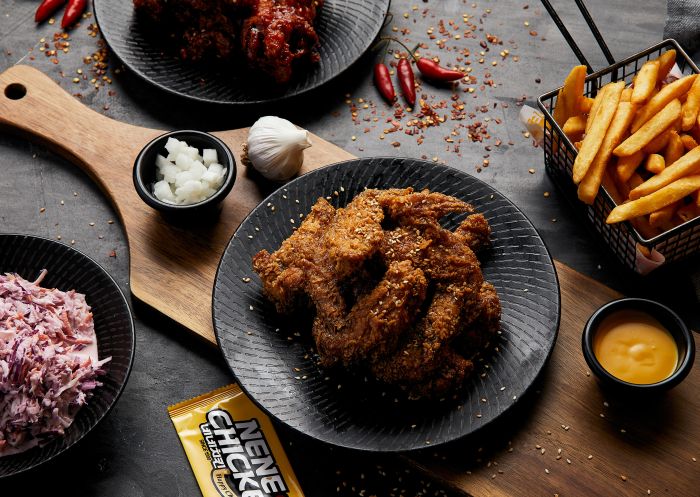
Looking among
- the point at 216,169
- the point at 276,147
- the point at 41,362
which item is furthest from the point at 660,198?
the point at 41,362

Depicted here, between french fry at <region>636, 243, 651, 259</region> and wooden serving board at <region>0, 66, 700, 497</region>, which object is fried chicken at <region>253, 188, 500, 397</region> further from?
french fry at <region>636, 243, 651, 259</region>

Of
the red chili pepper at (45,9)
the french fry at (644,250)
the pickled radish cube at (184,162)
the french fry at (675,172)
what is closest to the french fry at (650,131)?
the french fry at (675,172)

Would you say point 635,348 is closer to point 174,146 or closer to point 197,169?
point 197,169

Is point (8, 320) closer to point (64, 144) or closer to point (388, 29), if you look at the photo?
point (64, 144)

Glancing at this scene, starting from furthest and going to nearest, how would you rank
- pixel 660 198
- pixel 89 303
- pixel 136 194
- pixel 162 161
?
pixel 136 194, pixel 162 161, pixel 89 303, pixel 660 198

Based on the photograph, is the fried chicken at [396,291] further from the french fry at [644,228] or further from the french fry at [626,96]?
the french fry at [626,96]

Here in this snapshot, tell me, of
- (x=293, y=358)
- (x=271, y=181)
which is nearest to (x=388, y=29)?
(x=271, y=181)
